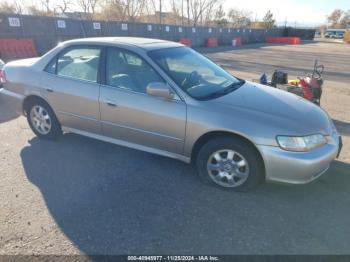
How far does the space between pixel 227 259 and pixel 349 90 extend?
8581 mm

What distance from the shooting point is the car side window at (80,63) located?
3.87 meters

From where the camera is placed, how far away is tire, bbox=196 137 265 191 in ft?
10.1

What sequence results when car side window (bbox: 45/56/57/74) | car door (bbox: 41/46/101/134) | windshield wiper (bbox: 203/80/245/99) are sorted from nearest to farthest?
windshield wiper (bbox: 203/80/245/99)
car door (bbox: 41/46/101/134)
car side window (bbox: 45/56/57/74)

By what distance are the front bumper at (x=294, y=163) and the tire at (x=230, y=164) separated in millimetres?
130

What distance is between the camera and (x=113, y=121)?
3742 millimetres

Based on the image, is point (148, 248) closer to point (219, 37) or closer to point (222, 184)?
point (222, 184)

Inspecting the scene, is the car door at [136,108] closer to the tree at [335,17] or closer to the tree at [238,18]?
the tree at [238,18]

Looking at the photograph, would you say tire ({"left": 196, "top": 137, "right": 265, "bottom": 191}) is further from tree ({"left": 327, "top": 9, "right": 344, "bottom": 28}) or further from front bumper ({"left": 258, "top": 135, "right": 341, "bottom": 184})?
tree ({"left": 327, "top": 9, "right": 344, "bottom": 28})

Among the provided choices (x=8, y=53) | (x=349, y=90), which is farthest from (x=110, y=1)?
(x=349, y=90)

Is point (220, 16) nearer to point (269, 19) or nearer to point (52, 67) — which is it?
point (269, 19)

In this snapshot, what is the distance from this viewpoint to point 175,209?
9.82 ft

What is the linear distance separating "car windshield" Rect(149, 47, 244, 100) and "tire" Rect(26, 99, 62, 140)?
1.85m

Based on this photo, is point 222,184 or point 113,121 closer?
point 222,184

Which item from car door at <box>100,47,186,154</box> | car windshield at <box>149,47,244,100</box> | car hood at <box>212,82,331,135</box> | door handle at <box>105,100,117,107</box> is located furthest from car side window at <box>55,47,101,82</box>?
car hood at <box>212,82,331,135</box>
